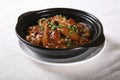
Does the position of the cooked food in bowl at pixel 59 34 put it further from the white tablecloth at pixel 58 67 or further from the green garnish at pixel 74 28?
the white tablecloth at pixel 58 67

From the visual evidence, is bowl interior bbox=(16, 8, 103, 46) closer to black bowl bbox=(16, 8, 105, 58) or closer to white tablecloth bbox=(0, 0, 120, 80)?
black bowl bbox=(16, 8, 105, 58)

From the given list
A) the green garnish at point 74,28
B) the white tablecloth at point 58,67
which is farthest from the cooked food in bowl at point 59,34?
the white tablecloth at point 58,67

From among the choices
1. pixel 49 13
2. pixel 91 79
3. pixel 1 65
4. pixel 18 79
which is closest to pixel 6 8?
pixel 49 13

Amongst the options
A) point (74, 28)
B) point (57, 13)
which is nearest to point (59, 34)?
point (74, 28)

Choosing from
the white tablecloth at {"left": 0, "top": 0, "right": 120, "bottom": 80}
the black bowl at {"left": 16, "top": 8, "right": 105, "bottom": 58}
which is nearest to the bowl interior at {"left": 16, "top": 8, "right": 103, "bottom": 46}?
the black bowl at {"left": 16, "top": 8, "right": 105, "bottom": 58}

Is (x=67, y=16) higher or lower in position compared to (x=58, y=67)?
higher

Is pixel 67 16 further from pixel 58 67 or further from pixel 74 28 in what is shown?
pixel 58 67
